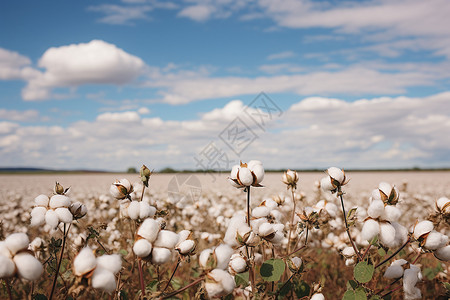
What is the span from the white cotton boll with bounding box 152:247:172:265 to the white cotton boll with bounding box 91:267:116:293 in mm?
219

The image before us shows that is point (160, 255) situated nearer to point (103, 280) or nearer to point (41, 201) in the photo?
point (103, 280)

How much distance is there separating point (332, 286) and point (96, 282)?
12.3 feet

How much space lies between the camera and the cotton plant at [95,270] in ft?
4.40

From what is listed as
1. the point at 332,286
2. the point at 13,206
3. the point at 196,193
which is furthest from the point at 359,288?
the point at 13,206

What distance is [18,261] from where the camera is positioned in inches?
57.2

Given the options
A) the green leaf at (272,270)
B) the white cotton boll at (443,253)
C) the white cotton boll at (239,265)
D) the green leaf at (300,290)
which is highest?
the white cotton boll at (239,265)

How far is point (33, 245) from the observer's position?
122 inches

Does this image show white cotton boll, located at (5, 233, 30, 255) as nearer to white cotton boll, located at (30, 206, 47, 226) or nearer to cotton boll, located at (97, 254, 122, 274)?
cotton boll, located at (97, 254, 122, 274)

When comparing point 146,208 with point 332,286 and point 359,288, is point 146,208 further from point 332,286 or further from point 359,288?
point 332,286

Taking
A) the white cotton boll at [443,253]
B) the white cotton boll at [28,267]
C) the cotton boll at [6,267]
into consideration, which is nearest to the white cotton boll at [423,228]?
the white cotton boll at [443,253]

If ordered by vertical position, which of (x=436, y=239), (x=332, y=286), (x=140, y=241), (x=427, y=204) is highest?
(x=140, y=241)

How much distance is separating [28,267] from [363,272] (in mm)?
1751

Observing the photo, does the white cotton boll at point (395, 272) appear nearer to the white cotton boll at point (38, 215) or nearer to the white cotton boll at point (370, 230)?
the white cotton boll at point (370, 230)

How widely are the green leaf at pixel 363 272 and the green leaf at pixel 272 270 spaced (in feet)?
1.41
